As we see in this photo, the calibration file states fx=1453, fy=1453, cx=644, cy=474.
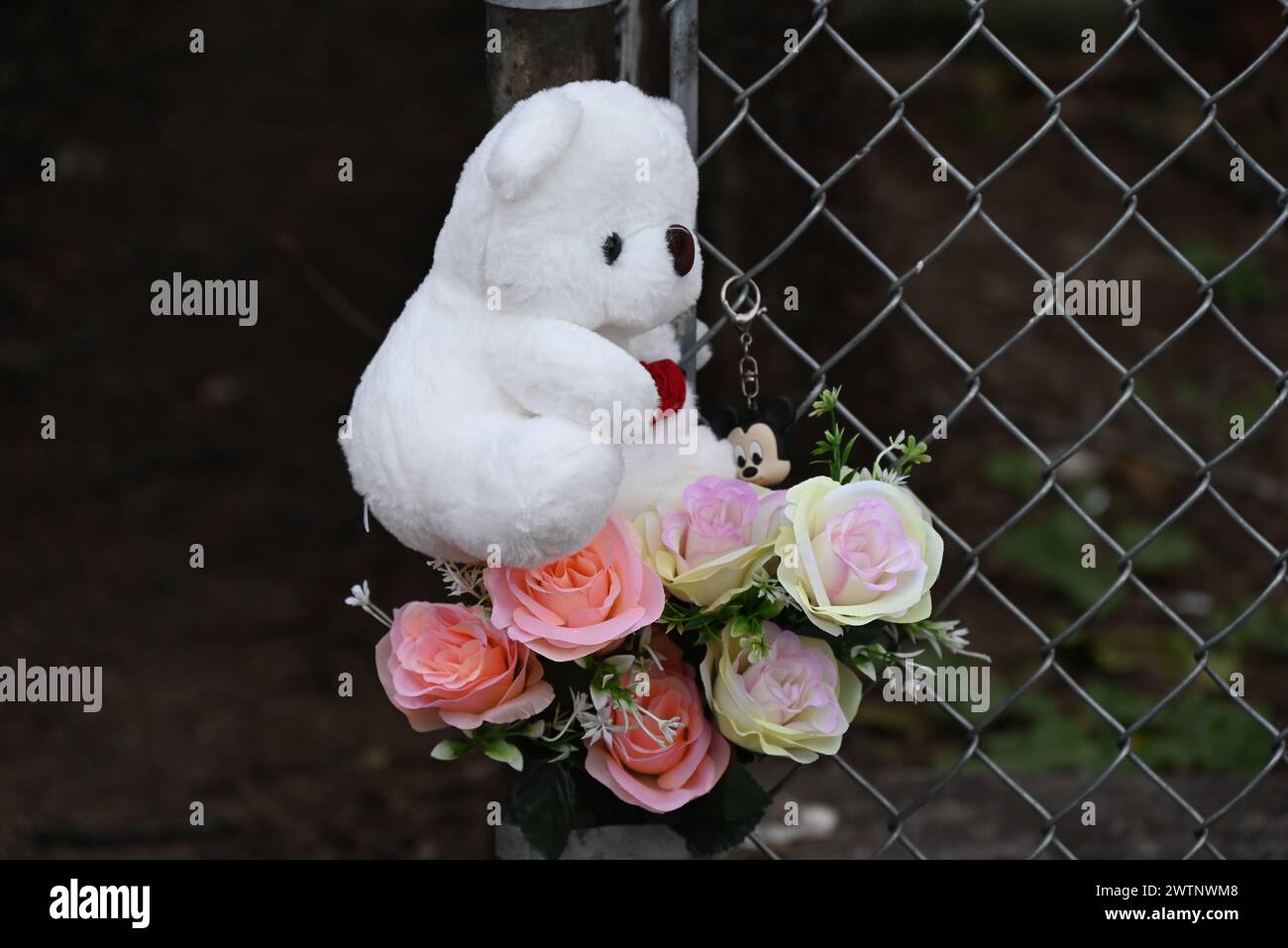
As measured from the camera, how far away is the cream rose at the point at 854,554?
4.18 ft

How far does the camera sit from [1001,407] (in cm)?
416

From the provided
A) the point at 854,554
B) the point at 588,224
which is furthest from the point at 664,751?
the point at 588,224

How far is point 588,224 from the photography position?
1.20 meters

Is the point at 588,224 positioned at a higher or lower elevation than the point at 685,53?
lower

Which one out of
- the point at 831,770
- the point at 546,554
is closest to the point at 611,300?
the point at 546,554

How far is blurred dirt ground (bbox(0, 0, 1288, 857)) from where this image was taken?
2.88 meters

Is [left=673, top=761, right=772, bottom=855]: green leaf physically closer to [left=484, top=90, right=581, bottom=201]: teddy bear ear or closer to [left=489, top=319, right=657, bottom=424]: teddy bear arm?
[left=489, top=319, right=657, bottom=424]: teddy bear arm

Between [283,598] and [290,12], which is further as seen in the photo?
[290,12]

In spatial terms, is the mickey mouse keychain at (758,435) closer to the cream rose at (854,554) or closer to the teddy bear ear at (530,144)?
the cream rose at (854,554)

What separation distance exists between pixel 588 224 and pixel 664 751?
49cm

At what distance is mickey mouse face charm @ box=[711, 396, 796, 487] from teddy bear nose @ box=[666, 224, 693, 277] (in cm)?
23

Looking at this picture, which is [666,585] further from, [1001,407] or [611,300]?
[1001,407]

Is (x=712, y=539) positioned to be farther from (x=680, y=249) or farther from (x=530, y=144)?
(x=530, y=144)

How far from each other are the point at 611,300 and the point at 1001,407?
313cm
